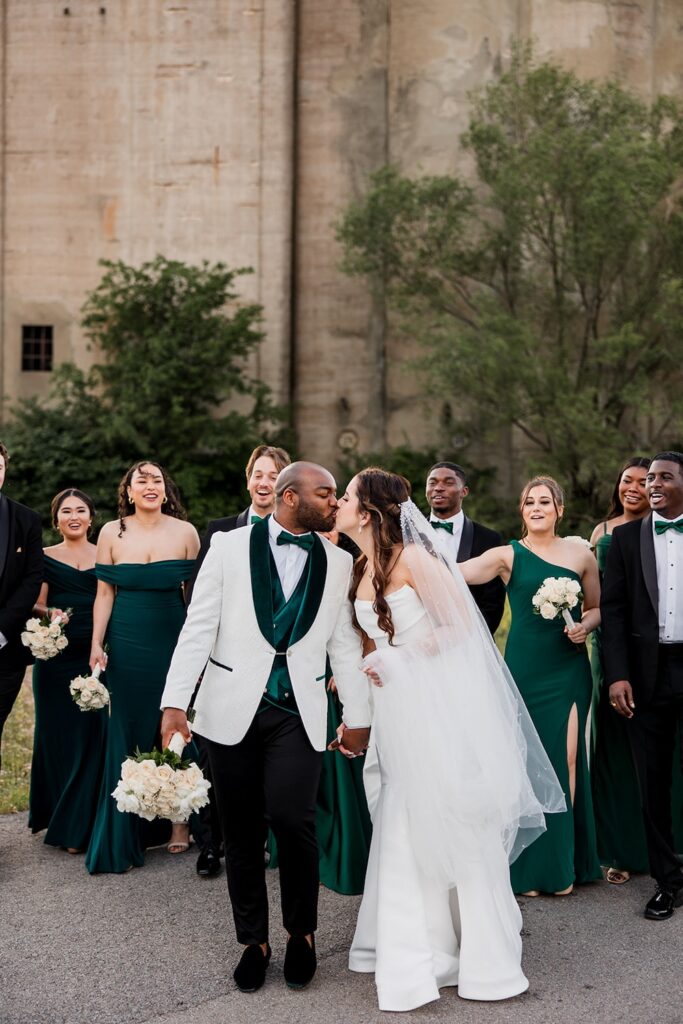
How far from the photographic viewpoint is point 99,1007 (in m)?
5.04

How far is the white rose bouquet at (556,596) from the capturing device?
6.82 meters

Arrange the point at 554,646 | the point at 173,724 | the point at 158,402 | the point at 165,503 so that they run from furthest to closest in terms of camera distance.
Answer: the point at 158,402 < the point at 165,503 < the point at 554,646 < the point at 173,724

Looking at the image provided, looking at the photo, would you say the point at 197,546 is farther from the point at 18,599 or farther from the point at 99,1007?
the point at 99,1007

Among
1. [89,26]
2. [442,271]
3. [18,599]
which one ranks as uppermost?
[89,26]

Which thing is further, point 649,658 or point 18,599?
point 18,599

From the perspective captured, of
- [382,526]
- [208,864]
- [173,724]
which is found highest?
[382,526]

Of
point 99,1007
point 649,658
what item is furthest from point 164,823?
point 649,658

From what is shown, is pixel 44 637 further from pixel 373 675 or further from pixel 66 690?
pixel 373 675

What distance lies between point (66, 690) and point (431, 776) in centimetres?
351

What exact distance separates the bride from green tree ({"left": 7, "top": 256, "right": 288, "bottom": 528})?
66.4 feet

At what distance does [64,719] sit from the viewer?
7.97 m

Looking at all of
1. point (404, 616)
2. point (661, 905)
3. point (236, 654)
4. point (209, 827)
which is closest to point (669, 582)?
point (661, 905)

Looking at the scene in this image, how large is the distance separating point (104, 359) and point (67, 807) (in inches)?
828

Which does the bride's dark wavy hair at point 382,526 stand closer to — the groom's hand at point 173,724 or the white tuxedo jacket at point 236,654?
the white tuxedo jacket at point 236,654
